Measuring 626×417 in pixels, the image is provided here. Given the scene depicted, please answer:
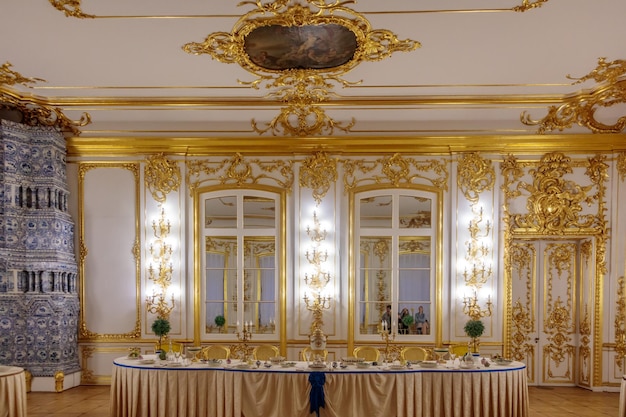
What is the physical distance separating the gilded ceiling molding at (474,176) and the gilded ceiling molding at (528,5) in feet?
12.0

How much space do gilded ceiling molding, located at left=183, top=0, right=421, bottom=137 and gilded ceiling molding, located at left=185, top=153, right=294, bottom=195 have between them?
1.32 m

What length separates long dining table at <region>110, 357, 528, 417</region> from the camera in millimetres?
6043

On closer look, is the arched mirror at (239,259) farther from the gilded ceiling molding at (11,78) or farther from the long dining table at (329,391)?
the gilded ceiling molding at (11,78)

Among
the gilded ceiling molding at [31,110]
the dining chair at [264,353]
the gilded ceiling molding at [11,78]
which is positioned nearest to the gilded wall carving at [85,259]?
the gilded ceiling molding at [31,110]

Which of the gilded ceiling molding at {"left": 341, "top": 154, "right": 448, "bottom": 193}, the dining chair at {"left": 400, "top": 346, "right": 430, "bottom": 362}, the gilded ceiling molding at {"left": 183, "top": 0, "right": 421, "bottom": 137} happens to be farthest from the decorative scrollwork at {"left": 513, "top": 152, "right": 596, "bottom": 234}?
the gilded ceiling molding at {"left": 183, "top": 0, "right": 421, "bottom": 137}

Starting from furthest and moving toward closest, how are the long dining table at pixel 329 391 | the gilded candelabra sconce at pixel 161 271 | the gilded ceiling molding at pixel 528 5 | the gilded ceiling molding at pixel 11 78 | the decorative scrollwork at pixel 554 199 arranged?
the gilded candelabra sconce at pixel 161 271 → the decorative scrollwork at pixel 554 199 → the gilded ceiling molding at pixel 11 78 → the long dining table at pixel 329 391 → the gilded ceiling molding at pixel 528 5

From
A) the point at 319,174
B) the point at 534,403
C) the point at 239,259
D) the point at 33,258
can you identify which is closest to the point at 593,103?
the point at 319,174

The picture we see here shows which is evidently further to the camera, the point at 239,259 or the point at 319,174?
the point at 239,259

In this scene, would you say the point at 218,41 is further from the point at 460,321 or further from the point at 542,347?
the point at 542,347

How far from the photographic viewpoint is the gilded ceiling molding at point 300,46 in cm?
553

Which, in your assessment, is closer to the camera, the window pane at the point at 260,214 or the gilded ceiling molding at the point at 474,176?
the gilded ceiling molding at the point at 474,176

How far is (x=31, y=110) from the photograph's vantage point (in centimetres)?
841

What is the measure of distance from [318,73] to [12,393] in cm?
524

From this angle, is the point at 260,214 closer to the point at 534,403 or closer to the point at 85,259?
the point at 85,259
